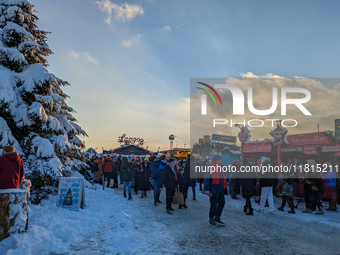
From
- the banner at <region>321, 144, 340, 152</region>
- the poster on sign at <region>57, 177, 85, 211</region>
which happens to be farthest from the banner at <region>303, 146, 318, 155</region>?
the poster on sign at <region>57, 177, 85, 211</region>

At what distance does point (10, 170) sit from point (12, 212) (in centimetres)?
120

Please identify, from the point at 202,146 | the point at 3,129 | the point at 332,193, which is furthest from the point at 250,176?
the point at 202,146

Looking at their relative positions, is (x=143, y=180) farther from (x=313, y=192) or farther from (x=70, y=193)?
(x=313, y=192)

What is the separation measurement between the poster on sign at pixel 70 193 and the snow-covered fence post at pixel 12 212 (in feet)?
9.10

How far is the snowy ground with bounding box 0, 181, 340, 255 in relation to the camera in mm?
4652

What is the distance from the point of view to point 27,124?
315 inches

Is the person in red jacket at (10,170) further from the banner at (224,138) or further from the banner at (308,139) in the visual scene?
the banner at (224,138)

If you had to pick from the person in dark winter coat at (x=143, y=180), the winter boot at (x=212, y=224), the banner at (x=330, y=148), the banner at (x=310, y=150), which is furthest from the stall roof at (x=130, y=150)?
the winter boot at (x=212, y=224)

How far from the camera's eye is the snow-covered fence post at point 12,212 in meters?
4.45

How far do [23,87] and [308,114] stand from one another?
15.3m

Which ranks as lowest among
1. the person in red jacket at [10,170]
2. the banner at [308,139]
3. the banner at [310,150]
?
the person in red jacket at [10,170]

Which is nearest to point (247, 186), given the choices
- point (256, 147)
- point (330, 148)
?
point (330, 148)

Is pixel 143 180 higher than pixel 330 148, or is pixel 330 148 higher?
pixel 330 148

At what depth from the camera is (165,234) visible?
5.82 metres
